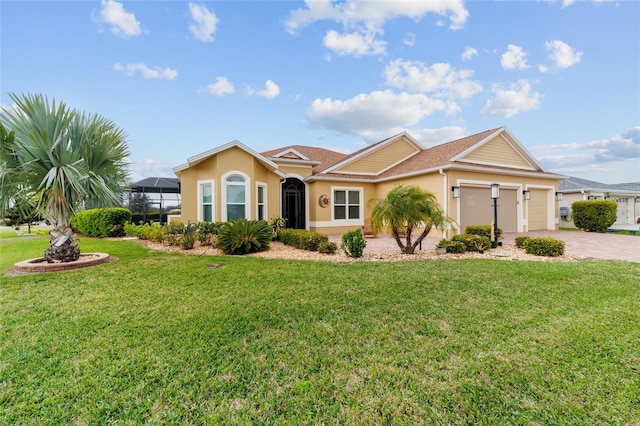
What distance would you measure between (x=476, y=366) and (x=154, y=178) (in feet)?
78.3

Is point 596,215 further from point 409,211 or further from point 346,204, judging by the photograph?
point 409,211

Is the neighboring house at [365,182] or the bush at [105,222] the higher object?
the neighboring house at [365,182]

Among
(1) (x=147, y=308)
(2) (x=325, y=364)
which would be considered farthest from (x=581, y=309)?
(1) (x=147, y=308)

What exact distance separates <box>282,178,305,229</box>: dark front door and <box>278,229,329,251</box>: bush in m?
5.16

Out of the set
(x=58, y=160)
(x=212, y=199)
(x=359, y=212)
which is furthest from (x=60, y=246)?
(x=359, y=212)

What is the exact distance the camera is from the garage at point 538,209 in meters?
16.4

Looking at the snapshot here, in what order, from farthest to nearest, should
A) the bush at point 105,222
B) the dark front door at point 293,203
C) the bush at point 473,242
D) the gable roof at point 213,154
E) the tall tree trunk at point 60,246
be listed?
the dark front door at point 293,203 → the bush at point 105,222 → the gable roof at point 213,154 → the bush at point 473,242 → the tall tree trunk at point 60,246

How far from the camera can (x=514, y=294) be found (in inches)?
197

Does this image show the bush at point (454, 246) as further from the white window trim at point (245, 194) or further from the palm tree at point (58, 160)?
the palm tree at point (58, 160)

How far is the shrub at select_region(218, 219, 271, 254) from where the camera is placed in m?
9.30

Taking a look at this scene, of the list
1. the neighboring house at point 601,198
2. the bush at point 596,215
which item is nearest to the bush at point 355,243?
the bush at point 596,215

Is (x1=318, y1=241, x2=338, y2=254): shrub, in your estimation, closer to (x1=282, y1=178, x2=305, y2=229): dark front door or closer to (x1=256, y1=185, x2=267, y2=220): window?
(x1=256, y1=185, x2=267, y2=220): window

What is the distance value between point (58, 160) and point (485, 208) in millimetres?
17075

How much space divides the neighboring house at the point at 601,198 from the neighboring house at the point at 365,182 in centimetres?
463
